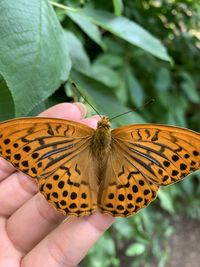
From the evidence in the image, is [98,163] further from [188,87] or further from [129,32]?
[188,87]

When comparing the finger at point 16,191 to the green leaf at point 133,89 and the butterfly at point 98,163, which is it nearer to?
the butterfly at point 98,163

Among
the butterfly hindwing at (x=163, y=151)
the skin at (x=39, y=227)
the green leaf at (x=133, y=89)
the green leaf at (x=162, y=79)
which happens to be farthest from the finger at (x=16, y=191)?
the green leaf at (x=162, y=79)

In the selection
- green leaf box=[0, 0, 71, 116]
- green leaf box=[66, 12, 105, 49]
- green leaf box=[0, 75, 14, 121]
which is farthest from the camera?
green leaf box=[66, 12, 105, 49]

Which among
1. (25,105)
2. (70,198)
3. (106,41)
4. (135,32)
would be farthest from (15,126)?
(106,41)

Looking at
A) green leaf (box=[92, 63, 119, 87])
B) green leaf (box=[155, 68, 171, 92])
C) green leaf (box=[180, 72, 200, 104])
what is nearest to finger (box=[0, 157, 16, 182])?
green leaf (box=[92, 63, 119, 87])

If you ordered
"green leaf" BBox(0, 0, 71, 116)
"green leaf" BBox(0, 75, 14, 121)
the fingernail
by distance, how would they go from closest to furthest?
"green leaf" BBox(0, 0, 71, 116)
"green leaf" BBox(0, 75, 14, 121)
the fingernail

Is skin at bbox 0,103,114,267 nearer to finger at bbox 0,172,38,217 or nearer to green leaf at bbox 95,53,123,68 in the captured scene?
finger at bbox 0,172,38,217
